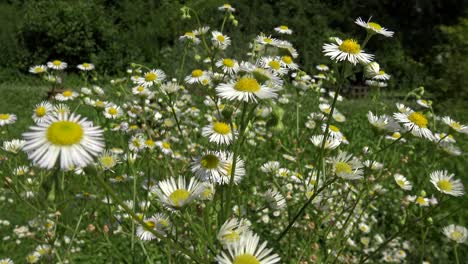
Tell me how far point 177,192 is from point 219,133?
0.25 metres

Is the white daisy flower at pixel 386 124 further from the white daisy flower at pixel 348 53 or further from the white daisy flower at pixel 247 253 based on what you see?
the white daisy flower at pixel 247 253

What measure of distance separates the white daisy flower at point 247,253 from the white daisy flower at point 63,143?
0.87 feet

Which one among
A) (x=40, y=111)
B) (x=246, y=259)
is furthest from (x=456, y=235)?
(x=40, y=111)

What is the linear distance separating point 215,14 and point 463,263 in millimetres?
7650

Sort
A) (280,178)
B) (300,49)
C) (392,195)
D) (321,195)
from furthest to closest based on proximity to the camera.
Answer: (300,49)
(392,195)
(280,178)
(321,195)

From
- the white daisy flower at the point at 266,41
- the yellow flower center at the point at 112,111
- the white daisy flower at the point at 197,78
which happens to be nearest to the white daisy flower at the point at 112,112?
the yellow flower center at the point at 112,111

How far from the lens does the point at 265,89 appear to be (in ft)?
2.84

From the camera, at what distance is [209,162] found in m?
0.91

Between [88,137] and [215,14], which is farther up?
[215,14]

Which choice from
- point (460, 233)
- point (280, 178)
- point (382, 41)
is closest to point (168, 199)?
Result: point (460, 233)

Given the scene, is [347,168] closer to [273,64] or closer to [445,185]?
[273,64]

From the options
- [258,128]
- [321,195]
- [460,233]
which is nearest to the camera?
[321,195]

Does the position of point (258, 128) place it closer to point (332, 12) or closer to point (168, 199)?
point (168, 199)

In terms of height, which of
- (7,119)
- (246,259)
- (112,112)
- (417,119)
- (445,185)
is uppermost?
(112,112)
